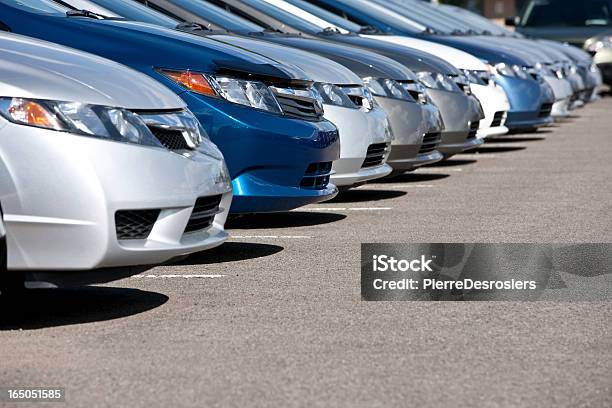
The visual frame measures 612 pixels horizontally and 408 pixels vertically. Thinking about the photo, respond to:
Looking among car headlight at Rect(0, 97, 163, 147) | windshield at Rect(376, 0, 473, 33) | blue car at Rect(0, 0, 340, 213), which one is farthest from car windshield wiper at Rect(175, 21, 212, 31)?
windshield at Rect(376, 0, 473, 33)

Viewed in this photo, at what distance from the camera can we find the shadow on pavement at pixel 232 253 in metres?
7.68

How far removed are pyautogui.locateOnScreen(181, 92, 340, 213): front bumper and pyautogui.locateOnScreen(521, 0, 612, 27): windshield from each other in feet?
63.1

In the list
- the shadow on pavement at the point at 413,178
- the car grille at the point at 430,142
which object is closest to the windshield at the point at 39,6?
the car grille at the point at 430,142

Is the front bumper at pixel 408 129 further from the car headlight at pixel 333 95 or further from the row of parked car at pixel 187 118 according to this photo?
the car headlight at pixel 333 95

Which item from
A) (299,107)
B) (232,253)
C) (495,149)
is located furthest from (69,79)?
(495,149)

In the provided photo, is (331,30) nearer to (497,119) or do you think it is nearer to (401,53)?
(401,53)

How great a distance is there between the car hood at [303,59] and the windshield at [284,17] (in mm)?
2460

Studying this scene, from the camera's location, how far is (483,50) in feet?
54.4

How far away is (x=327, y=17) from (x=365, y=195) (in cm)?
304

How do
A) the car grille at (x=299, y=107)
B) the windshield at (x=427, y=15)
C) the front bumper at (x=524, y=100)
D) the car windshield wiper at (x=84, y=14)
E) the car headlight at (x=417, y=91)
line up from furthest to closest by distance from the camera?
the windshield at (x=427, y=15) → the front bumper at (x=524, y=100) → the car headlight at (x=417, y=91) → the car grille at (x=299, y=107) → the car windshield wiper at (x=84, y=14)

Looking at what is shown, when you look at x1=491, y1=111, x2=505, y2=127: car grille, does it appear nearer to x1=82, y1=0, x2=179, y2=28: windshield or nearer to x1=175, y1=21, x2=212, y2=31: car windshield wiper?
x1=175, y1=21, x2=212, y2=31: car windshield wiper

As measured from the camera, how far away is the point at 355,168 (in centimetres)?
984

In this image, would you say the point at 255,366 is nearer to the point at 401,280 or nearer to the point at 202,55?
the point at 401,280

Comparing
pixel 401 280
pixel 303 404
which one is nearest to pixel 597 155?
pixel 401 280
